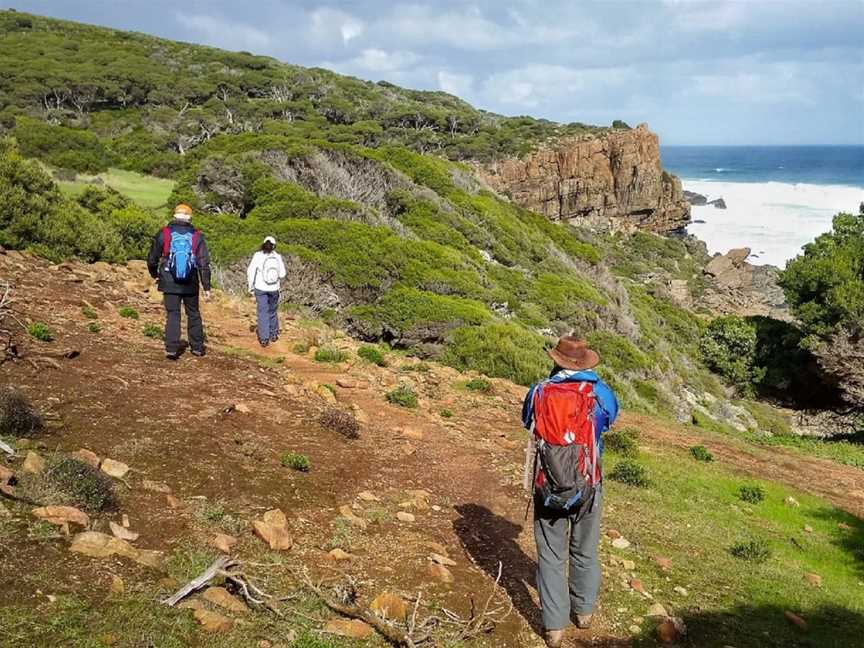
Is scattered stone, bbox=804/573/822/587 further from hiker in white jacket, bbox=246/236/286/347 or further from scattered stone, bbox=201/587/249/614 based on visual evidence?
hiker in white jacket, bbox=246/236/286/347

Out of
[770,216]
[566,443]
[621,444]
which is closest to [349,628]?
[566,443]

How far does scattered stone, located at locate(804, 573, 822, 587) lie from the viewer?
636 cm

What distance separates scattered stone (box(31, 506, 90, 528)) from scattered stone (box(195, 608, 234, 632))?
1156 millimetres

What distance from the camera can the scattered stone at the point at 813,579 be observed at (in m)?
6.36

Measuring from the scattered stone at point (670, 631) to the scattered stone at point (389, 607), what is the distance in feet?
6.08

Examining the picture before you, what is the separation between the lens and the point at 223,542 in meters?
4.61

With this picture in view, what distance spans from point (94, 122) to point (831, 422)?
5418 cm

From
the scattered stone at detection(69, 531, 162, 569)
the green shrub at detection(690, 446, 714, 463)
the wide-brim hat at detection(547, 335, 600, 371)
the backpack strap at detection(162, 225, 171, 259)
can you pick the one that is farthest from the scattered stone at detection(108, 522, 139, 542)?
the green shrub at detection(690, 446, 714, 463)

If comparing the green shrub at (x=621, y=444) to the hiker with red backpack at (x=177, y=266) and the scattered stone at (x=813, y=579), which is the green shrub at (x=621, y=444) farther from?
the hiker with red backpack at (x=177, y=266)

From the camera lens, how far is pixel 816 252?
28547 mm

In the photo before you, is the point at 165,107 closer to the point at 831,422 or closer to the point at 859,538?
the point at 831,422

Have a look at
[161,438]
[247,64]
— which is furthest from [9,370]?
[247,64]

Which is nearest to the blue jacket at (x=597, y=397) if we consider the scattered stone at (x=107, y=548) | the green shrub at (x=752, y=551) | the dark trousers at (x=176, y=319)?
the scattered stone at (x=107, y=548)

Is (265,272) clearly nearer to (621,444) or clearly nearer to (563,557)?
(621,444)
